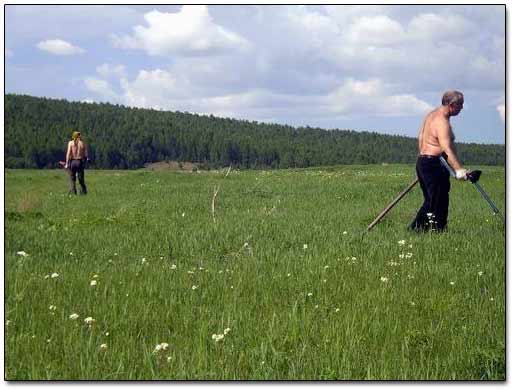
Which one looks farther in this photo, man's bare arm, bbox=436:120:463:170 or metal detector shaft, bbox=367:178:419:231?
metal detector shaft, bbox=367:178:419:231

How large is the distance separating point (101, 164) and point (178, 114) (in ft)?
1.81

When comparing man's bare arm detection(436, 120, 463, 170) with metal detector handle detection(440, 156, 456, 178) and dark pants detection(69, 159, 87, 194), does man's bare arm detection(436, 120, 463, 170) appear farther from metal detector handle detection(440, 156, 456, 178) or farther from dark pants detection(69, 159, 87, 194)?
dark pants detection(69, 159, 87, 194)

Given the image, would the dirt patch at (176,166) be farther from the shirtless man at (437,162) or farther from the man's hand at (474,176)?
the man's hand at (474,176)

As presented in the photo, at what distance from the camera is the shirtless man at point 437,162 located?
3773mm

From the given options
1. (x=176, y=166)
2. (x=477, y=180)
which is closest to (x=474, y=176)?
(x=477, y=180)

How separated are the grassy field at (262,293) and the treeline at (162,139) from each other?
0.15 meters

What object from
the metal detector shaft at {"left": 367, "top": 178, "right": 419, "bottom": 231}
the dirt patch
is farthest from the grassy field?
the dirt patch

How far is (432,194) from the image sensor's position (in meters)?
4.36

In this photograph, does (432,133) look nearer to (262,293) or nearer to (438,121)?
(438,121)

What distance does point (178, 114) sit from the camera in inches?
168

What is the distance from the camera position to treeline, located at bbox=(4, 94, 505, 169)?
165 inches

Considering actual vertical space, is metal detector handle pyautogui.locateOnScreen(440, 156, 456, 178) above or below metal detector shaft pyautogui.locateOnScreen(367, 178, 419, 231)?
above

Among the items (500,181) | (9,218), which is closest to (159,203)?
(9,218)

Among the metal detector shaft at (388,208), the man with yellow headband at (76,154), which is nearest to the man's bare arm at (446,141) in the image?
the metal detector shaft at (388,208)
